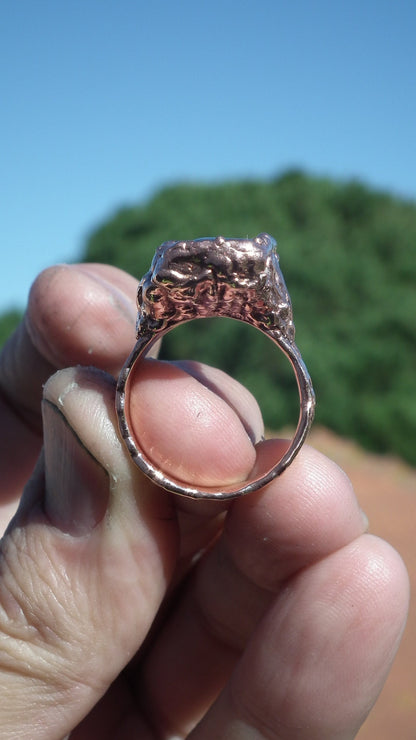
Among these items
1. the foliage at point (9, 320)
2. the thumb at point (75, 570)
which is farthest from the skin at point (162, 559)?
the foliage at point (9, 320)

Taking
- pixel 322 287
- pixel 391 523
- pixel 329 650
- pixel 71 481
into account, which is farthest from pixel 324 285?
pixel 71 481

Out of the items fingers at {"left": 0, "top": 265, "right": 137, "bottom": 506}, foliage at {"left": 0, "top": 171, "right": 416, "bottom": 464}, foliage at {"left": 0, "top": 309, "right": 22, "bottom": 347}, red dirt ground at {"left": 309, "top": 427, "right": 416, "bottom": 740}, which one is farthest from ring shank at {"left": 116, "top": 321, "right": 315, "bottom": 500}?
foliage at {"left": 0, "top": 309, "right": 22, "bottom": 347}

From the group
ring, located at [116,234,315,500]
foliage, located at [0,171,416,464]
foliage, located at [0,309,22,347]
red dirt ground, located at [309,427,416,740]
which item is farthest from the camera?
foliage, located at [0,309,22,347]

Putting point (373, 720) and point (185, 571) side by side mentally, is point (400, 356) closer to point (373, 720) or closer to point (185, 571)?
point (373, 720)

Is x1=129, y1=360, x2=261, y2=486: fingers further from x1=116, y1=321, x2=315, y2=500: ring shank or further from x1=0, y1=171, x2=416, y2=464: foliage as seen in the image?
x1=0, y1=171, x2=416, y2=464: foliage

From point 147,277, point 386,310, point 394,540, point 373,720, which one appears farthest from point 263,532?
point 386,310
